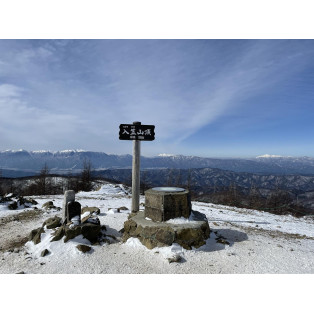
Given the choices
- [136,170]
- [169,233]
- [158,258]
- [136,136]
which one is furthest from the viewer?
[136,170]

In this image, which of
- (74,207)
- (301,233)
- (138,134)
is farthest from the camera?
(301,233)

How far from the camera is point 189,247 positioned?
5.97m

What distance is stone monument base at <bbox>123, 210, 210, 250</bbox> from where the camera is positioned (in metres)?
6.05

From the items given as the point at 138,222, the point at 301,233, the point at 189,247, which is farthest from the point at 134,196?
the point at 301,233

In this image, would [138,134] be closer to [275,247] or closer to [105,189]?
[275,247]

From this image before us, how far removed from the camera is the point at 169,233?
6.09 metres

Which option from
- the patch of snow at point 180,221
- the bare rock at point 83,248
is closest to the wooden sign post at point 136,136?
the patch of snow at point 180,221

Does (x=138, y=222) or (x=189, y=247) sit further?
(x=138, y=222)

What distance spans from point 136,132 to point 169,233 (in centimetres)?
512

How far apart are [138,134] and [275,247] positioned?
737 centimetres

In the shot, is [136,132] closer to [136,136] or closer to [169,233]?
[136,136]

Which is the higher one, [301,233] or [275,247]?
[275,247]

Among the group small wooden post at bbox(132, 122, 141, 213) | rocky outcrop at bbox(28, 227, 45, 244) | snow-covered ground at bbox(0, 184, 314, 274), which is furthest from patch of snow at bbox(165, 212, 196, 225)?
rocky outcrop at bbox(28, 227, 45, 244)

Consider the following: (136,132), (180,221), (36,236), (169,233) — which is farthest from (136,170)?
(36,236)
